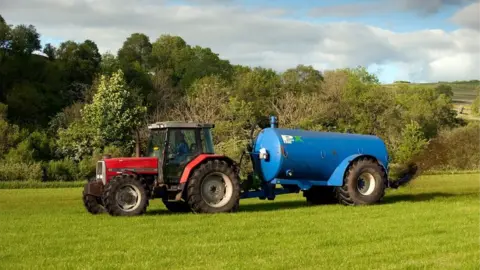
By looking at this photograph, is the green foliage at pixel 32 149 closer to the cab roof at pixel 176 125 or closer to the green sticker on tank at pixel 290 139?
the cab roof at pixel 176 125

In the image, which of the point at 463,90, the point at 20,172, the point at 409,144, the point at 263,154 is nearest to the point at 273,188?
the point at 263,154

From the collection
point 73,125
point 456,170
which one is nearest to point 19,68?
point 73,125

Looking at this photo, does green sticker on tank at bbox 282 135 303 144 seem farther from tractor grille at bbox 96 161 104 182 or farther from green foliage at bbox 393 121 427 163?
green foliage at bbox 393 121 427 163

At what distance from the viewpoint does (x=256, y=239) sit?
41.1ft

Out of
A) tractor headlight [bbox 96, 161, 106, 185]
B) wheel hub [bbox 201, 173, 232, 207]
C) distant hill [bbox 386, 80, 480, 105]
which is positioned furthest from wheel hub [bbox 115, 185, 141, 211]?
distant hill [bbox 386, 80, 480, 105]

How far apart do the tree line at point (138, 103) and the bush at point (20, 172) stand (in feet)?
0.20

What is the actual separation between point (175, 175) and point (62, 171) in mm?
28949

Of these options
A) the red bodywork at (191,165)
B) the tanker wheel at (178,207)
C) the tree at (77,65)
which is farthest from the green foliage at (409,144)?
the red bodywork at (191,165)

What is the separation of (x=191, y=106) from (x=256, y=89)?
22.3 meters

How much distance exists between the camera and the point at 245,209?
760 inches

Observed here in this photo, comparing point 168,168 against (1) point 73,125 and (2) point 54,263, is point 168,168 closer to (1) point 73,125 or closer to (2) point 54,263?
(2) point 54,263

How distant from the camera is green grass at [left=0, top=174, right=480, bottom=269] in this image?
33.4ft

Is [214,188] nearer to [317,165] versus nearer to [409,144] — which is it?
[317,165]

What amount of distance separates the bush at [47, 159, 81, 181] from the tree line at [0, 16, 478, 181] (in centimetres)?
8
